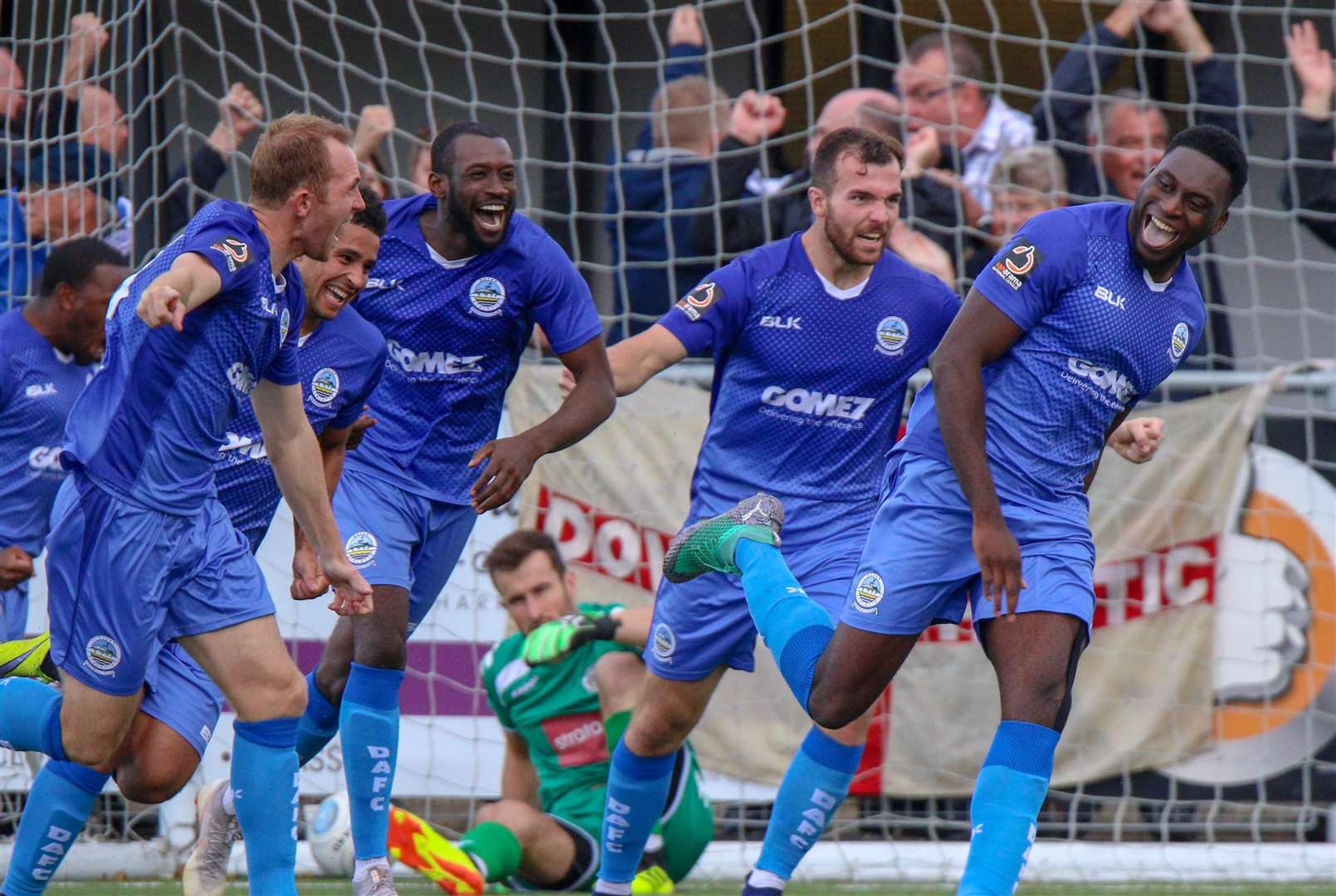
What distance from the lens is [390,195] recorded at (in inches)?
308

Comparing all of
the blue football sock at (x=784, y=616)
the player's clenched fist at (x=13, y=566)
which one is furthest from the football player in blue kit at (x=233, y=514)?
the blue football sock at (x=784, y=616)

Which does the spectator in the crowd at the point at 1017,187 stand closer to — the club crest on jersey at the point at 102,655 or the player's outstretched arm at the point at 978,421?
the player's outstretched arm at the point at 978,421

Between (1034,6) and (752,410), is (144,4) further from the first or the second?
(1034,6)

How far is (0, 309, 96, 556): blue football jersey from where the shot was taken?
239 inches

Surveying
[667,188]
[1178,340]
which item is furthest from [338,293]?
[667,188]

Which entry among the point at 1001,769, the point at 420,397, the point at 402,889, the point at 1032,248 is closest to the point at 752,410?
the point at 420,397

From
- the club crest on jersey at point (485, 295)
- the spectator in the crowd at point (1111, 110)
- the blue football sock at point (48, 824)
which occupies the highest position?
the spectator in the crowd at point (1111, 110)

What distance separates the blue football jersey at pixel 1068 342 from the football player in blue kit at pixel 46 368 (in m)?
3.10

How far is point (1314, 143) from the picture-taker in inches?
307

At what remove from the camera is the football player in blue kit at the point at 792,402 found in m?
5.39

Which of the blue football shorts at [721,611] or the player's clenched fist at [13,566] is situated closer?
the blue football shorts at [721,611]

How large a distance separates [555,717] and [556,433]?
1.78 metres

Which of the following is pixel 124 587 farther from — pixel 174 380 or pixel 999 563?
pixel 999 563

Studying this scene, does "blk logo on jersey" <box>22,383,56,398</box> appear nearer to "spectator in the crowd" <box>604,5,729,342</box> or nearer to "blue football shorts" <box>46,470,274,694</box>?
"blue football shorts" <box>46,470,274,694</box>
